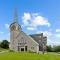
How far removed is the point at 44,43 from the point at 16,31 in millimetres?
6574

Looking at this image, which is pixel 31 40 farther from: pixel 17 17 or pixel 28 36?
pixel 17 17

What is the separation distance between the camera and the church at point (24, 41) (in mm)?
40594

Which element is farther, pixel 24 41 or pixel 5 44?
pixel 5 44

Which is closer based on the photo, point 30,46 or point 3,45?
point 30,46

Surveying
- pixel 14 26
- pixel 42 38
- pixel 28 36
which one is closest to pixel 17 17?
pixel 14 26

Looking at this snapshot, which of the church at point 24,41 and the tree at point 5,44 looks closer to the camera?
the church at point 24,41

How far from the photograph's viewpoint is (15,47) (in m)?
41.8

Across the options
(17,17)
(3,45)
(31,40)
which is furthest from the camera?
(3,45)

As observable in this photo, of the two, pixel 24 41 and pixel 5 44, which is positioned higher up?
pixel 24 41

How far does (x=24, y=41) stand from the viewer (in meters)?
41.8

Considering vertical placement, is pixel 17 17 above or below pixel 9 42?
above

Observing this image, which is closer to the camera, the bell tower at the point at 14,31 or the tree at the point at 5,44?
the bell tower at the point at 14,31

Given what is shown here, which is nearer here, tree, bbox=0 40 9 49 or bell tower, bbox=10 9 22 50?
bell tower, bbox=10 9 22 50

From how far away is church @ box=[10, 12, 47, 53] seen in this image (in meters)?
40.6
